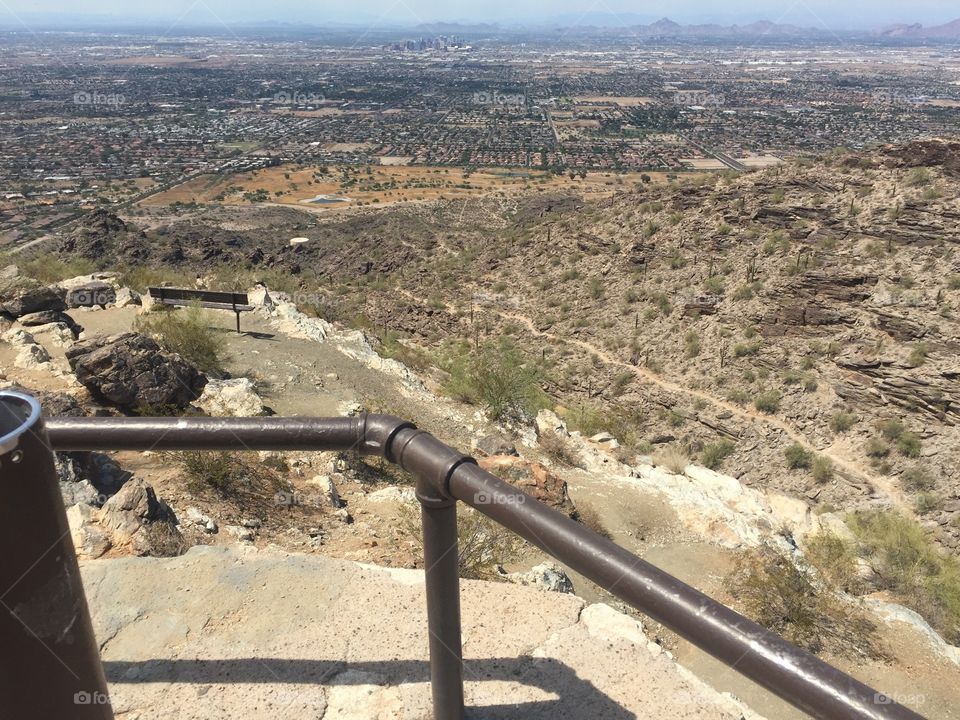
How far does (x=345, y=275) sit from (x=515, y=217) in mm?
15051

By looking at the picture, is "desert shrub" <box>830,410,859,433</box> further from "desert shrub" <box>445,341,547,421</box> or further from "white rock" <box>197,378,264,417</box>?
"white rock" <box>197,378,264,417</box>

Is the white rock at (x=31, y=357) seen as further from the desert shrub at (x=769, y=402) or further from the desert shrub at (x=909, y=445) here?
the desert shrub at (x=909, y=445)

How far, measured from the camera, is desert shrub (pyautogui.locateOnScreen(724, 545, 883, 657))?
6.62 meters

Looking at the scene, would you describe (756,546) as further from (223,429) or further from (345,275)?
(345,275)

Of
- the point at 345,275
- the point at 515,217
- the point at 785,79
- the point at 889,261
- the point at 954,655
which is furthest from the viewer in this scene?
the point at 785,79

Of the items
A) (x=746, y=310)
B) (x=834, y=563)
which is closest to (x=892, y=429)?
(x=746, y=310)

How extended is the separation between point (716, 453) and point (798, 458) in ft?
5.63

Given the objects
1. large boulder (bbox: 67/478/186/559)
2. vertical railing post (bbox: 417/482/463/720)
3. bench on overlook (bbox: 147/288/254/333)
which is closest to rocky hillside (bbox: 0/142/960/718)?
large boulder (bbox: 67/478/186/559)

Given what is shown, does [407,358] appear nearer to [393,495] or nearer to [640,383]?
[640,383]

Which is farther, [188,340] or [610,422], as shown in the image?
[610,422]

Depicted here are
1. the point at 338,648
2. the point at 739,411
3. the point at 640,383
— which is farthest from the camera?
the point at 640,383

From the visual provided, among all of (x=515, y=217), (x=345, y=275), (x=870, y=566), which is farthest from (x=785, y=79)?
(x=870, y=566)

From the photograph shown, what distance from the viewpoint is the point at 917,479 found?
1348 cm

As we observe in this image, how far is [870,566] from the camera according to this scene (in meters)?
8.77
